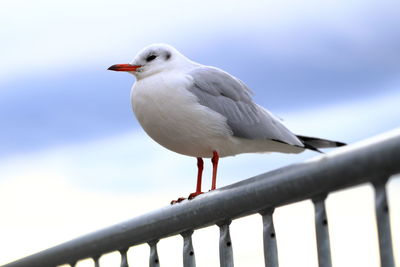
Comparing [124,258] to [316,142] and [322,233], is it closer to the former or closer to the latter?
[322,233]

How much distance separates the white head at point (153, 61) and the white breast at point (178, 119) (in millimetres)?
201

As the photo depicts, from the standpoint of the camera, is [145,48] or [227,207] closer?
[227,207]

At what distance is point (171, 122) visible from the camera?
3.48 meters

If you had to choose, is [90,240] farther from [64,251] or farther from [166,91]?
[166,91]

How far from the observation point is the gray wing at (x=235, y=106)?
3660 mm

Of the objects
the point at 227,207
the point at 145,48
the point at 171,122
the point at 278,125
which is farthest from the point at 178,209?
the point at 145,48

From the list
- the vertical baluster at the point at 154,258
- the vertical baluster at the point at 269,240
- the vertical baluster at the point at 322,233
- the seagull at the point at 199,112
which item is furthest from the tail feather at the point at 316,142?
the vertical baluster at the point at 322,233

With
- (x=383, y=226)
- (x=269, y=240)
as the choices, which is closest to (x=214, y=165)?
(x=269, y=240)

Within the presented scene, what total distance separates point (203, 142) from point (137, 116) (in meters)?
0.38

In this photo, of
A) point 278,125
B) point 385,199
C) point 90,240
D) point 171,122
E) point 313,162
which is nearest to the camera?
point 385,199

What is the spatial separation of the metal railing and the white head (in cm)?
137

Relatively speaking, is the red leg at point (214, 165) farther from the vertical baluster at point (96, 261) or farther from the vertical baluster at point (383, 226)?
the vertical baluster at point (383, 226)

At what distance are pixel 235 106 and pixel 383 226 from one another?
7.86 feet

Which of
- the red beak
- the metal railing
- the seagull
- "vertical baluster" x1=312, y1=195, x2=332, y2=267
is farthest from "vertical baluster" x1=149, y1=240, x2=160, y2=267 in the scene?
the red beak
